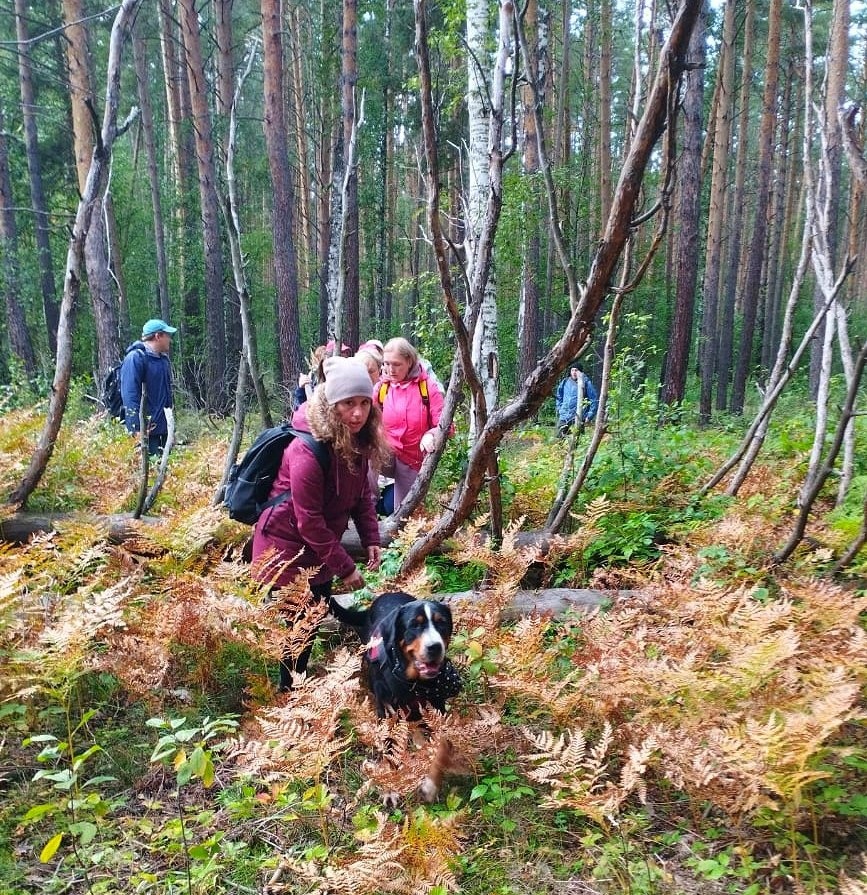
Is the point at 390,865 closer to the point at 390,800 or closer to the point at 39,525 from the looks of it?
the point at 390,800

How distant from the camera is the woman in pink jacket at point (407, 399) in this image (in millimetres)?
5773

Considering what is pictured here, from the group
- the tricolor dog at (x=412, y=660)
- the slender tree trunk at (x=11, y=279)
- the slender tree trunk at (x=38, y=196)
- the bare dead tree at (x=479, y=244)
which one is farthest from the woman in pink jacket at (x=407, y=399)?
the slender tree trunk at (x=38, y=196)

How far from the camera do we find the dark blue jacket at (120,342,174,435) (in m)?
7.57

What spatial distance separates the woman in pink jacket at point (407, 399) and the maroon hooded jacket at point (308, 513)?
1.79 metres

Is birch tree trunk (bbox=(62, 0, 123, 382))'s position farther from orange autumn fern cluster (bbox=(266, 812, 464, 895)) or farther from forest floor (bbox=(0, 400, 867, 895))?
orange autumn fern cluster (bbox=(266, 812, 464, 895))

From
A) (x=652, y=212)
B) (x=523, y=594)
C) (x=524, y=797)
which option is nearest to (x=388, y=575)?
(x=523, y=594)

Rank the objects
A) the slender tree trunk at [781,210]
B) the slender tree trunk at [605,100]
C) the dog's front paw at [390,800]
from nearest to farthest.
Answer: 1. the dog's front paw at [390,800]
2. the slender tree trunk at [605,100]
3. the slender tree trunk at [781,210]

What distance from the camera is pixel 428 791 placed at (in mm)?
3080

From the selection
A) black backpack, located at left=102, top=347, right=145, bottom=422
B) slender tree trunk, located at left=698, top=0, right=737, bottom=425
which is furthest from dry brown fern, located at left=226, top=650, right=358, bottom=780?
slender tree trunk, located at left=698, top=0, right=737, bottom=425

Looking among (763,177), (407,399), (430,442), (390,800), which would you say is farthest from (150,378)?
(763,177)

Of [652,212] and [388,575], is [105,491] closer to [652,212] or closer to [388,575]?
[388,575]

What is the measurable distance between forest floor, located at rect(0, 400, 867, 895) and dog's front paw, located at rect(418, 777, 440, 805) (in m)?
0.04

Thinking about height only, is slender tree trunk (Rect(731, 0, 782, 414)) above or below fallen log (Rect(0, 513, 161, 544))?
above

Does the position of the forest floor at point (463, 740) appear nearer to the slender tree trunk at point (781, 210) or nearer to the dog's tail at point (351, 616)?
the dog's tail at point (351, 616)
